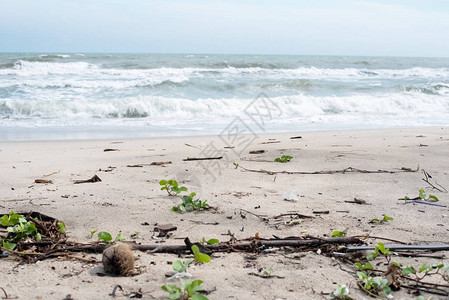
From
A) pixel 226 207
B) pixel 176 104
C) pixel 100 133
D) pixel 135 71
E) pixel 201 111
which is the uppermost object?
pixel 135 71

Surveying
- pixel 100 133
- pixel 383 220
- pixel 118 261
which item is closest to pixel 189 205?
pixel 118 261

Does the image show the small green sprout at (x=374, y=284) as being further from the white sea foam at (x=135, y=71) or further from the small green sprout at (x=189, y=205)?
the white sea foam at (x=135, y=71)

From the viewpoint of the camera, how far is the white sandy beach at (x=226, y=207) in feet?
5.24

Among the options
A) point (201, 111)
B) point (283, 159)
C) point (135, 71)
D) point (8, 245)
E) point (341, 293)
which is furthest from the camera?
point (135, 71)

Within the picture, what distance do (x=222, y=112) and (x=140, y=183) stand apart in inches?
330

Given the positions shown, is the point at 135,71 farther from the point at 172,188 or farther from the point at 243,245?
the point at 243,245

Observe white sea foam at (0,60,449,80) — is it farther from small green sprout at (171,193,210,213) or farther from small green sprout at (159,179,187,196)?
small green sprout at (171,193,210,213)

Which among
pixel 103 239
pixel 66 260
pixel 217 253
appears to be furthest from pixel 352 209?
pixel 66 260

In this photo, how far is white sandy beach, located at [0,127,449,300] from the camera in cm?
160

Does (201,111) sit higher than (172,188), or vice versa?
(172,188)

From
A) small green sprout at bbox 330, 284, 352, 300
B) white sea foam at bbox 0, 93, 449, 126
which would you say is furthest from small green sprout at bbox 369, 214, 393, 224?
white sea foam at bbox 0, 93, 449, 126

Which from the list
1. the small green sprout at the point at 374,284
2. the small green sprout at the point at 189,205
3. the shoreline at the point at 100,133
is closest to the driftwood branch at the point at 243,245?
the small green sprout at the point at 374,284

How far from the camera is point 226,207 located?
8.63ft

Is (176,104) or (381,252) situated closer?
(381,252)
